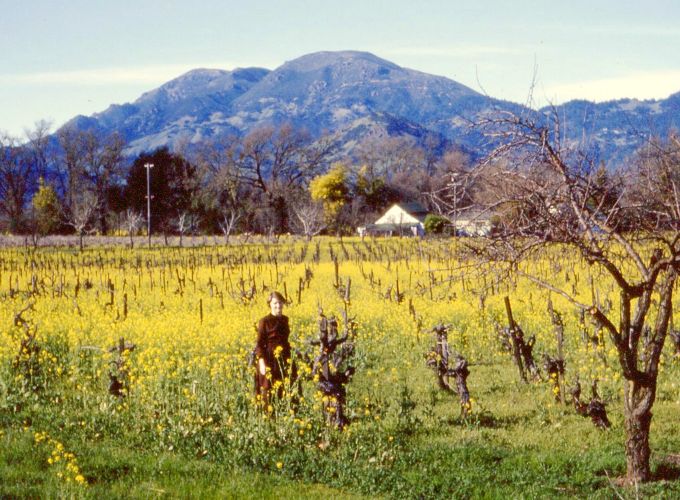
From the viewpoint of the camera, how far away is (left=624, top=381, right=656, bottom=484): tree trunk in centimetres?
741

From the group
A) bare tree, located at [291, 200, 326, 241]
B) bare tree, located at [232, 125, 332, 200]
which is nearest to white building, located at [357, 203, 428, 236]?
bare tree, located at [291, 200, 326, 241]

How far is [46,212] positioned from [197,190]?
43.6 ft

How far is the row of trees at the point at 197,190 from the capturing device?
67250mm

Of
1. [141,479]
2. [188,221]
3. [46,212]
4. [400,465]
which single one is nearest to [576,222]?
[400,465]

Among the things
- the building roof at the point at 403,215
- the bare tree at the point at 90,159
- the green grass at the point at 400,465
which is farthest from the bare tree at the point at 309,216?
the green grass at the point at 400,465

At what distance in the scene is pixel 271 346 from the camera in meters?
9.96

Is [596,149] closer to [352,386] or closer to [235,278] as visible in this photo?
[352,386]

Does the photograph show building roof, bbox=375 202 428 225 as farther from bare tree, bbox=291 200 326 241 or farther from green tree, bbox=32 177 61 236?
green tree, bbox=32 177 61 236

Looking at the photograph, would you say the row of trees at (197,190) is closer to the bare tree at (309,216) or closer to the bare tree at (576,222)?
the bare tree at (309,216)

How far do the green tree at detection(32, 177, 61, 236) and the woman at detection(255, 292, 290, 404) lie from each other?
5310cm

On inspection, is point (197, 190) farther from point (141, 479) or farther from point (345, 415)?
point (141, 479)

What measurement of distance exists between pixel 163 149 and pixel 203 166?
198 inches

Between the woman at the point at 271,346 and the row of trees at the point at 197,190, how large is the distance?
47141 mm

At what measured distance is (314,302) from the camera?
19.9 metres
